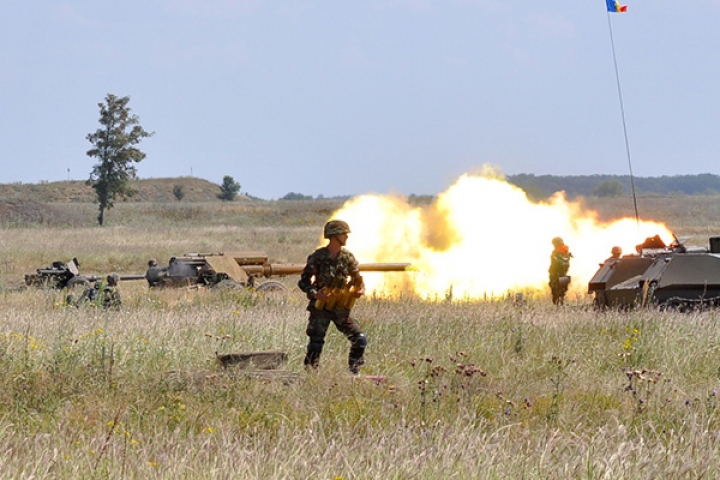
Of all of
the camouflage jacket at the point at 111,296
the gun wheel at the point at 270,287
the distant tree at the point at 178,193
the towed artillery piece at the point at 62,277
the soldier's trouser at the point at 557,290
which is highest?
the distant tree at the point at 178,193

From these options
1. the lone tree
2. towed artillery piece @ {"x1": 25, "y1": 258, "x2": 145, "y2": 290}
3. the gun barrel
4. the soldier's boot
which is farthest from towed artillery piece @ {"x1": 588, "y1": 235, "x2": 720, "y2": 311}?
the lone tree

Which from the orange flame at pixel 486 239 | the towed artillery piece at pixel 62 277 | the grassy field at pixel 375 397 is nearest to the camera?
the grassy field at pixel 375 397

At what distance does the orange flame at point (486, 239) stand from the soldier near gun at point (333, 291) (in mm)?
15241

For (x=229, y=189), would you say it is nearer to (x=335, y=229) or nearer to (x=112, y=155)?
(x=112, y=155)

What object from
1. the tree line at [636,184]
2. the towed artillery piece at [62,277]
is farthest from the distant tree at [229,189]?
the towed artillery piece at [62,277]

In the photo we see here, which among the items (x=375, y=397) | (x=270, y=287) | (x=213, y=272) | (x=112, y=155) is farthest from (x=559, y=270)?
(x=112, y=155)

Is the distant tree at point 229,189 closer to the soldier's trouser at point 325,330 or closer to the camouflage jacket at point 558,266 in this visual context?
the camouflage jacket at point 558,266

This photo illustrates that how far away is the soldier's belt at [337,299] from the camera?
11.4 meters

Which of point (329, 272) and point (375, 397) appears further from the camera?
point (329, 272)

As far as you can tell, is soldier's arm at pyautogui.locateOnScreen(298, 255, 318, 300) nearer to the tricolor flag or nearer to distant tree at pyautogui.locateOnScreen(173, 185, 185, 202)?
the tricolor flag

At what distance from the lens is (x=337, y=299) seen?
448 inches

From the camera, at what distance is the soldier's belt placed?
11359 mm

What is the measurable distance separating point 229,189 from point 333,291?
11171cm

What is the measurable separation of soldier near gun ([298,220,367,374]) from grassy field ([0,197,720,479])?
0.33 meters
